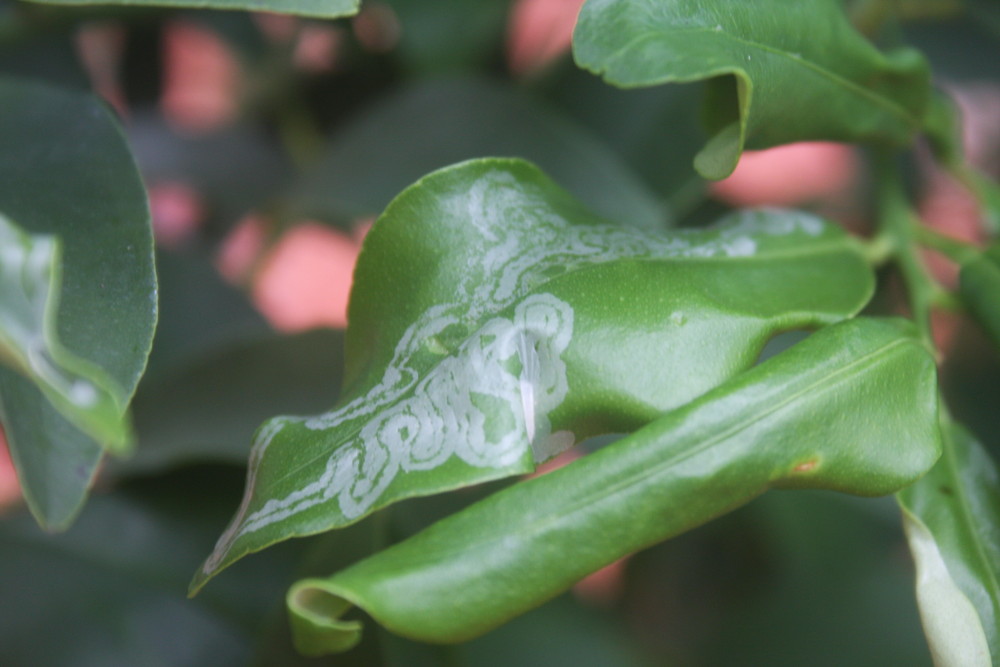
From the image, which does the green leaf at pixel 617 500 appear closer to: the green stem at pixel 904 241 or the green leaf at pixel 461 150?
the green stem at pixel 904 241

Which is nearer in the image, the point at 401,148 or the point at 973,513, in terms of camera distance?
the point at 973,513

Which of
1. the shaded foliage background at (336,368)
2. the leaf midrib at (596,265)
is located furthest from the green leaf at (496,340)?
the shaded foliage background at (336,368)

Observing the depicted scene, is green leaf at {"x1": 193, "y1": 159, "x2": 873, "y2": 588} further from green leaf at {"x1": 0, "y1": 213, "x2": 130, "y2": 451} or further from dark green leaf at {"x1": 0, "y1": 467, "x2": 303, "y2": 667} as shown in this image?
dark green leaf at {"x1": 0, "y1": 467, "x2": 303, "y2": 667}

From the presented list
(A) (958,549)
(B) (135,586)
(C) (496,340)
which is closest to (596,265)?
(C) (496,340)

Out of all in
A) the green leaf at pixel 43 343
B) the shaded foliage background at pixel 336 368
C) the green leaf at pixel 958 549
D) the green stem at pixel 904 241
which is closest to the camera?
the green leaf at pixel 43 343

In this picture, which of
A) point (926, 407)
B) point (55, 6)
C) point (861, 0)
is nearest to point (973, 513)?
point (926, 407)

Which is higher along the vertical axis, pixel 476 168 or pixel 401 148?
pixel 476 168

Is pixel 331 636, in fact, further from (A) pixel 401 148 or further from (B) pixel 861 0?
(B) pixel 861 0
